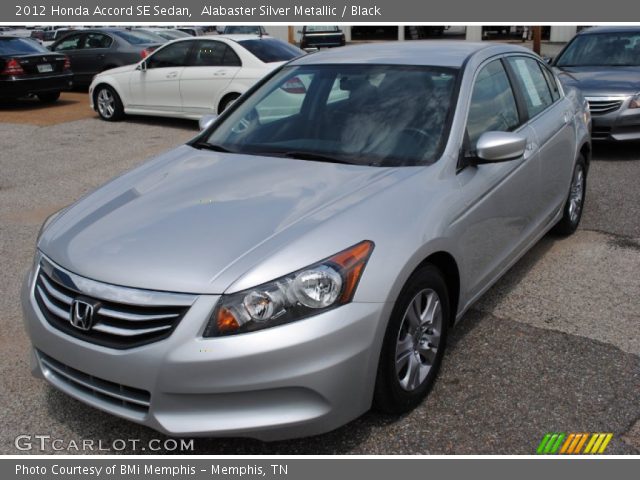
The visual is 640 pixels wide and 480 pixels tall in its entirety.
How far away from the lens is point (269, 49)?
448 inches

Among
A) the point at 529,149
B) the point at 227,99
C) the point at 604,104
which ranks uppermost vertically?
the point at 529,149

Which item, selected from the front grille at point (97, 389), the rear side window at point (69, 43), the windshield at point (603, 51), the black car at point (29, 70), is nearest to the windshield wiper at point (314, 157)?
the front grille at point (97, 389)

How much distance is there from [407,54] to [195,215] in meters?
1.91

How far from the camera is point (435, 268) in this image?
329 centimetres

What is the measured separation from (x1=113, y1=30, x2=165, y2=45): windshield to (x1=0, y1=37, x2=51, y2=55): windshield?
1.84 metres

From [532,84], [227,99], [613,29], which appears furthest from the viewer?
[227,99]

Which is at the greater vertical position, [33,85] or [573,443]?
[573,443]

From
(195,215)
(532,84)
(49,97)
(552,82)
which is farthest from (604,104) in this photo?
(49,97)

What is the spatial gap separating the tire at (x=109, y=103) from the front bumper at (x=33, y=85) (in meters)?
2.04

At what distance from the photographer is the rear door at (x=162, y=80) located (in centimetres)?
1166

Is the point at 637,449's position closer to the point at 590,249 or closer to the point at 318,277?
the point at 318,277

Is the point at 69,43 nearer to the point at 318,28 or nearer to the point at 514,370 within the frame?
the point at 318,28

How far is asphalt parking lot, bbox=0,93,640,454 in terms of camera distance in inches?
123

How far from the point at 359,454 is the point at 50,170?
7151 millimetres
